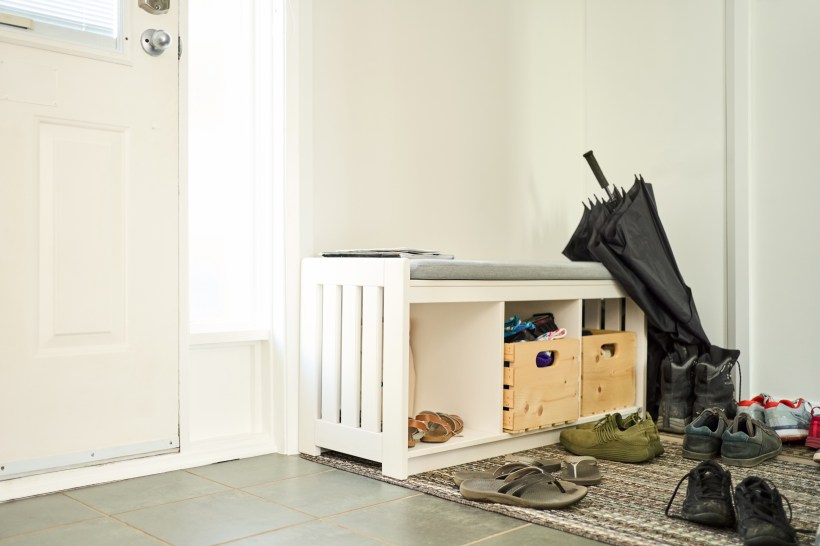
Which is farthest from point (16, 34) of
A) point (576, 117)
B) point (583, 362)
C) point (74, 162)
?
point (576, 117)

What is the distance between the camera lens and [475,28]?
2.96 m

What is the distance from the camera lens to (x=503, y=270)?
7.43 ft

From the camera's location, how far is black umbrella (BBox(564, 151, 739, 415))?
104 inches

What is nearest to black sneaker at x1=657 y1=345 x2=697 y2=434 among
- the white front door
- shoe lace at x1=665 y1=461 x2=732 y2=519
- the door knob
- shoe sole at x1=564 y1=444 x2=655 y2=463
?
shoe sole at x1=564 y1=444 x2=655 y2=463

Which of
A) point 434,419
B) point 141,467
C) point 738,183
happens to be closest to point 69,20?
point 141,467

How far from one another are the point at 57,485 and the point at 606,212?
1886 mm

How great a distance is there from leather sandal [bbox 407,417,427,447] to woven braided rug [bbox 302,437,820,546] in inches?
3.8

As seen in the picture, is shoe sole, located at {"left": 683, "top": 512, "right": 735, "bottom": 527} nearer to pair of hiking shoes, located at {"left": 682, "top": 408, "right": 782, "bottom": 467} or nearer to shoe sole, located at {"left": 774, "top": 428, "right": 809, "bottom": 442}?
pair of hiking shoes, located at {"left": 682, "top": 408, "right": 782, "bottom": 467}

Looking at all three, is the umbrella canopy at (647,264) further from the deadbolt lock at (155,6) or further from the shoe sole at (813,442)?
the deadbolt lock at (155,6)

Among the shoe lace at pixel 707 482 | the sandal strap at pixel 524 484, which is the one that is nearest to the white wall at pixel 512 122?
the sandal strap at pixel 524 484

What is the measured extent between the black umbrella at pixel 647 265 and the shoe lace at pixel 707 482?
0.95 metres

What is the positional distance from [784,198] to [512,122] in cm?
104

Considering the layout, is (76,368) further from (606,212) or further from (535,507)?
(606,212)

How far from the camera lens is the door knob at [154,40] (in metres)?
2.07
